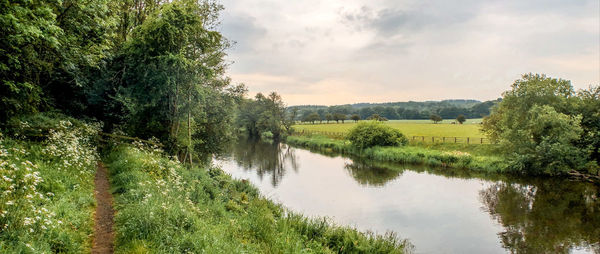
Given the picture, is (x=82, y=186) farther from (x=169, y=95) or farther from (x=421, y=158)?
(x=421, y=158)

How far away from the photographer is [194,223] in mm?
7305

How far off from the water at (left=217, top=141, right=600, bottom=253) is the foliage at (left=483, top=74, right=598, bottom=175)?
6.40 ft

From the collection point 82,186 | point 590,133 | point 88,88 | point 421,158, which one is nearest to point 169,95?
point 88,88

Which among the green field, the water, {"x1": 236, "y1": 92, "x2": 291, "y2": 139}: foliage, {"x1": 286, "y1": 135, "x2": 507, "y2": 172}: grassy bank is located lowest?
the water

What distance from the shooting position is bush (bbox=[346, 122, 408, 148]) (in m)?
38.9

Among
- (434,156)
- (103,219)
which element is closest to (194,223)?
(103,219)

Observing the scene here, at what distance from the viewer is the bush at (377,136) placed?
38.9 meters

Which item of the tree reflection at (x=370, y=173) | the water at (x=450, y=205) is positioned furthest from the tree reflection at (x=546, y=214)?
the tree reflection at (x=370, y=173)

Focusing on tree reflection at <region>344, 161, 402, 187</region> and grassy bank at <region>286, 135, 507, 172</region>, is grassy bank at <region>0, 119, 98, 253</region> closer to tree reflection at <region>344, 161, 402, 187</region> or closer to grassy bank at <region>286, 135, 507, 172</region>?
tree reflection at <region>344, 161, 402, 187</region>

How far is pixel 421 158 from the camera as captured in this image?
32.7 meters

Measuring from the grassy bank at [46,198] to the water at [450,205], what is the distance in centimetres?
1066

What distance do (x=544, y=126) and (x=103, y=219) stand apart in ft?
99.6

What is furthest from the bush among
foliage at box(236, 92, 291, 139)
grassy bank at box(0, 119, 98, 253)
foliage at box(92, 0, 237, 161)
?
grassy bank at box(0, 119, 98, 253)

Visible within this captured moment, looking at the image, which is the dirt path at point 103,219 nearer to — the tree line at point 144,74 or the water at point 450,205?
the tree line at point 144,74
